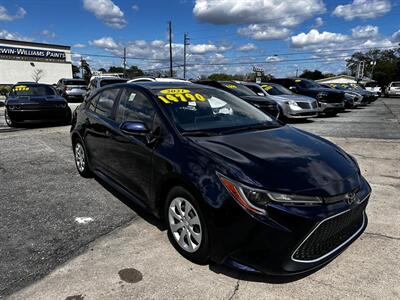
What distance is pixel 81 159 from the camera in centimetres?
537

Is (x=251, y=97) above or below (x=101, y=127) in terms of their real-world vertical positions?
above

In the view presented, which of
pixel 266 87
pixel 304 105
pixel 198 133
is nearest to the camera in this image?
pixel 198 133

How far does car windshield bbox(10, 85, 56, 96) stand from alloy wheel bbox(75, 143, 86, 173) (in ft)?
23.2

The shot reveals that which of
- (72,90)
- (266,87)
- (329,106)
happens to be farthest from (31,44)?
(329,106)

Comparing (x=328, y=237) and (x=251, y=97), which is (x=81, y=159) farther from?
(x=251, y=97)

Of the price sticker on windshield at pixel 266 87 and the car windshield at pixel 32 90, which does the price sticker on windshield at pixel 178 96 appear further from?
the price sticker on windshield at pixel 266 87

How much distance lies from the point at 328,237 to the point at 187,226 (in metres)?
1.16

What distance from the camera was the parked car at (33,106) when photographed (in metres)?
10.3

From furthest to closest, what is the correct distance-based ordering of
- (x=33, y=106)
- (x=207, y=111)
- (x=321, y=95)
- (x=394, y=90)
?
(x=394, y=90) < (x=321, y=95) < (x=33, y=106) < (x=207, y=111)

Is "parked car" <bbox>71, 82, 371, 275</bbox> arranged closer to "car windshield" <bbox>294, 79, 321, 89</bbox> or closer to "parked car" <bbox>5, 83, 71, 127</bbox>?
"parked car" <bbox>5, 83, 71, 127</bbox>

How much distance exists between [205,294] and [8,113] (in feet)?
33.3

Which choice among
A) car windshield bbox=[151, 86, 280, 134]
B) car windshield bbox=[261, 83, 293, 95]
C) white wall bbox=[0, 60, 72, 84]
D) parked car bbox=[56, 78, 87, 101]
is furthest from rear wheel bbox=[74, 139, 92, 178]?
white wall bbox=[0, 60, 72, 84]

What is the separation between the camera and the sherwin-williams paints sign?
5192cm

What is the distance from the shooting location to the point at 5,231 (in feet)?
11.8
